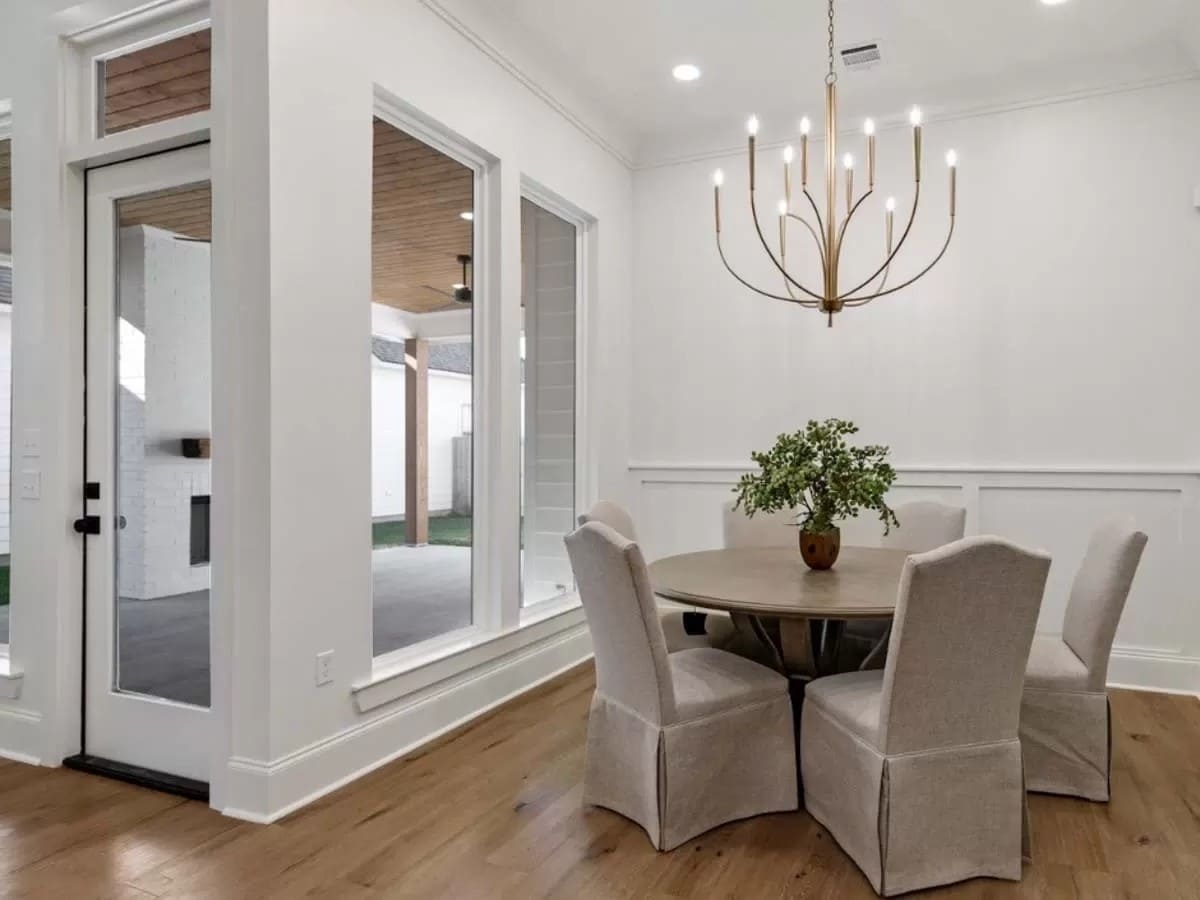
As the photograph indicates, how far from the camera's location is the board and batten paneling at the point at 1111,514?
3910 millimetres

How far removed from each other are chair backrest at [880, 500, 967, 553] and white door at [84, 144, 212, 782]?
2.83 m

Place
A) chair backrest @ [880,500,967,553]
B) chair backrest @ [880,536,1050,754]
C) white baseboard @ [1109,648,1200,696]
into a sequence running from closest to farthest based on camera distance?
chair backrest @ [880,536,1050,754] < chair backrest @ [880,500,967,553] < white baseboard @ [1109,648,1200,696]

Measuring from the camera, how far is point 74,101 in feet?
9.74

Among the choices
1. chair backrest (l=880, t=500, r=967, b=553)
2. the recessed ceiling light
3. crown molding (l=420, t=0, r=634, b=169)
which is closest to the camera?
crown molding (l=420, t=0, r=634, b=169)

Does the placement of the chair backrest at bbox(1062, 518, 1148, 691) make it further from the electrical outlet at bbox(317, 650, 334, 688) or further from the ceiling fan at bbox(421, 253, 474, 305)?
the ceiling fan at bbox(421, 253, 474, 305)

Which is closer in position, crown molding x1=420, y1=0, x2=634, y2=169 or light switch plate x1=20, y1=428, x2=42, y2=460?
light switch plate x1=20, y1=428, x2=42, y2=460

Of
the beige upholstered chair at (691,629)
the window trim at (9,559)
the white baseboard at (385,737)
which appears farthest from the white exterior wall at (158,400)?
the beige upholstered chair at (691,629)

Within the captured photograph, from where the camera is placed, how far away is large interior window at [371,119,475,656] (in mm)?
3295

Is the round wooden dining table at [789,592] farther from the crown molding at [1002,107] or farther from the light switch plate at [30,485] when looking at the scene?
the crown molding at [1002,107]

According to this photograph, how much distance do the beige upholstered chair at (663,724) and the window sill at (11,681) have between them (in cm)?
213

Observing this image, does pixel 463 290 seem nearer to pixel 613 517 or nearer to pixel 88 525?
pixel 613 517

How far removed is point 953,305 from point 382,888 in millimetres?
3784

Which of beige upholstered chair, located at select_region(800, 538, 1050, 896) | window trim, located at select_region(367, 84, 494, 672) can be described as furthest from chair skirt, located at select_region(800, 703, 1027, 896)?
window trim, located at select_region(367, 84, 494, 672)

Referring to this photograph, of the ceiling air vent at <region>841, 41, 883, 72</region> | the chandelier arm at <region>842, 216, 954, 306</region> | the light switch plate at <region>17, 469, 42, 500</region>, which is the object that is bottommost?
the light switch plate at <region>17, 469, 42, 500</region>
